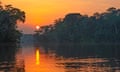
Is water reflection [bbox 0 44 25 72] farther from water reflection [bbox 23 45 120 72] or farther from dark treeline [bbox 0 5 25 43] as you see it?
dark treeline [bbox 0 5 25 43]

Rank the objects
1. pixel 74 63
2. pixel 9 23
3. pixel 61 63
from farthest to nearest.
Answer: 1. pixel 9 23
2. pixel 61 63
3. pixel 74 63

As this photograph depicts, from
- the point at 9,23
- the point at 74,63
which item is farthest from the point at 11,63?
the point at 9,23

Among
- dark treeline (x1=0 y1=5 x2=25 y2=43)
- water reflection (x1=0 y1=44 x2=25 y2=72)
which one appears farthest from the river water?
dark treeline (x1=0 y1=5 x2=25 y2=43)

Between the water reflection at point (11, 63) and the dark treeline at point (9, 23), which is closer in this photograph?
the water reflection at point (11, 63)

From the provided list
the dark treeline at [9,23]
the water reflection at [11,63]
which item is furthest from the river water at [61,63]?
the dark treeline at [9,23]

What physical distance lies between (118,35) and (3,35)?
7397 centimetres

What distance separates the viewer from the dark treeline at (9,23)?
125312mm

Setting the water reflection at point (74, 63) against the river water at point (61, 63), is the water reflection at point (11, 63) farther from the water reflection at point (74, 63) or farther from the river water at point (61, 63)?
the water reflection at point (74, 63)

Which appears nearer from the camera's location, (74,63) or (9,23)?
(74,63)

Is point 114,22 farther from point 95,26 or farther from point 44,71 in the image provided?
point 44,71

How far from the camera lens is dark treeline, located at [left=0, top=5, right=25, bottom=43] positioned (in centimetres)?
12531

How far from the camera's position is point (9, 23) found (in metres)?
128

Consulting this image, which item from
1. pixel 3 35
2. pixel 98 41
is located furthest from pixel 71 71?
pixel 98 41

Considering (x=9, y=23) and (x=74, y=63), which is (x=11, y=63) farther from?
(x=9, y=23)
